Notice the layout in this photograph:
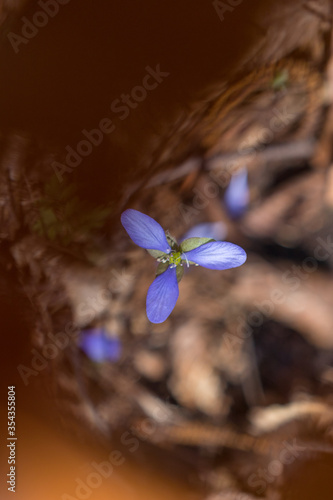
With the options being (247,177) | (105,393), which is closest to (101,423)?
(105,393)

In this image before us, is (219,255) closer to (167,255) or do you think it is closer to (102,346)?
(167,255)

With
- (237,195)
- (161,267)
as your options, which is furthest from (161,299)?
(237,195)

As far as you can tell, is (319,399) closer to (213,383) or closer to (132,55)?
(213,383)

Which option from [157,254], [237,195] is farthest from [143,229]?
[237,195]

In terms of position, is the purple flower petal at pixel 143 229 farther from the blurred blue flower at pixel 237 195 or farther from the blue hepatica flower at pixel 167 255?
the blurred blue flower at pixel 237 195

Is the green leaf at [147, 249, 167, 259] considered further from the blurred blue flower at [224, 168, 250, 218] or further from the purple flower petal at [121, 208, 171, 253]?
the blurred blue flower at [224, 168, 250, 218]

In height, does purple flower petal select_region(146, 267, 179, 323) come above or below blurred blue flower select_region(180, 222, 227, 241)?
below

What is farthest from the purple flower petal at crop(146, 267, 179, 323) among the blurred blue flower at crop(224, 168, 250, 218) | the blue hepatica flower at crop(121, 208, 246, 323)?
the blurred blue flower at crop(224, 168, 250, 218)
